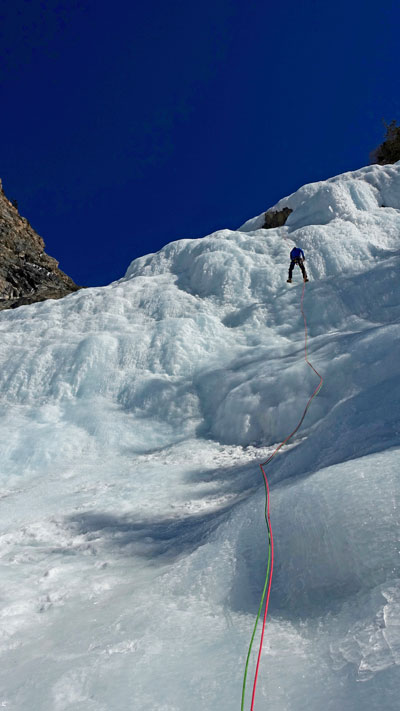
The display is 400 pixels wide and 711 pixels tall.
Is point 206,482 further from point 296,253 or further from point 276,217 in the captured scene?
point 276,217

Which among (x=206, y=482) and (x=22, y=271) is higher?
(x=22, y=271)

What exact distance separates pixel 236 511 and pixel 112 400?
215 inches

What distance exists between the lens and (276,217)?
51.7ft

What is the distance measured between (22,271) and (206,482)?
890 inches

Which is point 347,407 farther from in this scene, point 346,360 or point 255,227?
point 255,227

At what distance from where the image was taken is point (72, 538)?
177 inches

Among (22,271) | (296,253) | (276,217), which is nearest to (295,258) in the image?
(296,253)

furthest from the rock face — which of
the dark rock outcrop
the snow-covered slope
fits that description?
the dark rock outcrop

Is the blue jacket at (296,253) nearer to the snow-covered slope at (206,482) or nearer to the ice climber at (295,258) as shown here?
the ice climber at (295,258)

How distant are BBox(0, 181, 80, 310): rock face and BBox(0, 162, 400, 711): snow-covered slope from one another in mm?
10990

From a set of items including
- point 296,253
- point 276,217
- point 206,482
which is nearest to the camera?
point 206,482

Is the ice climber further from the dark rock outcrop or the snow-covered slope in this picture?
the dark rock outcrop

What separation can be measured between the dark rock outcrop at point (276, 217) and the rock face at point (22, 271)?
11245 millimetres

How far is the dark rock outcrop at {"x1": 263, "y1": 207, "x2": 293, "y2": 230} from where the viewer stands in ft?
50.9
